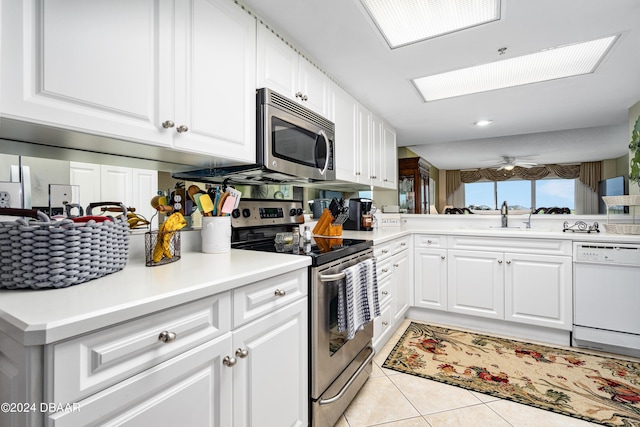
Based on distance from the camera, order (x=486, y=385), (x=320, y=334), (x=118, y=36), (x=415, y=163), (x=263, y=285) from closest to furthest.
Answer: (x=118, y=36)
(x=263, y=285)
(x=320, y=334)
(x=486, y=385)
(x=415, y=163)

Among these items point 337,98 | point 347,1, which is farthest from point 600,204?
point 347,1

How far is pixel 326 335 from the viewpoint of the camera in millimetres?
1423

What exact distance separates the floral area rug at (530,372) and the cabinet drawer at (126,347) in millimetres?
1720

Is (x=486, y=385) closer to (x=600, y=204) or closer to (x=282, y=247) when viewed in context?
(x=282, y=247)

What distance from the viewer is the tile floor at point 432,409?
1572 mm

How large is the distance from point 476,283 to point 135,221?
278 cm

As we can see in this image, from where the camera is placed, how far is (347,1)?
4.82ft

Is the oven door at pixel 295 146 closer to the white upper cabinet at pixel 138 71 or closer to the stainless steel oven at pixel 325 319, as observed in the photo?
the white upper cabinet at pixel 138 71

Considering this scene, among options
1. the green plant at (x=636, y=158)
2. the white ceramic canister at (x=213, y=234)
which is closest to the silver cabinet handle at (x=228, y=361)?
the white ceramic canister at (x=213, y=234)

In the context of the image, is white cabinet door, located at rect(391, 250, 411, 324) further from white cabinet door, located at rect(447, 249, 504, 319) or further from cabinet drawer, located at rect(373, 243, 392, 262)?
white cabinet door, located at rect(447, 249, 504, 319)

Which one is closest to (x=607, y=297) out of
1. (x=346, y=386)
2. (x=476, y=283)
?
(x=476, y=283)

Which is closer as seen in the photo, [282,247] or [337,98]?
[282,247]

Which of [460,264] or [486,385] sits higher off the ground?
[460,264]

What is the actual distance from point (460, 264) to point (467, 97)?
1.55 m
